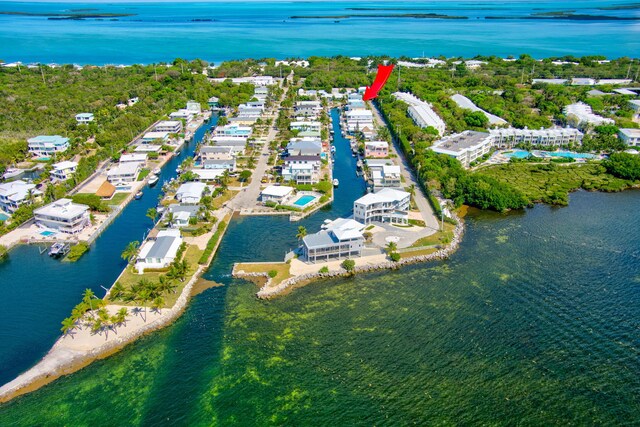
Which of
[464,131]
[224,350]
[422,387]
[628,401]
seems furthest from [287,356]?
[464,131]

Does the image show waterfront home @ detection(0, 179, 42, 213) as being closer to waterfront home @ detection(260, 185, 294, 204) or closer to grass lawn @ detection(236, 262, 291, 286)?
waterfront home @ detection(260, 185, 294, 204)

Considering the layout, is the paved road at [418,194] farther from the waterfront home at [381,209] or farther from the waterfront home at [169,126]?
the waterfront home at [169,126]

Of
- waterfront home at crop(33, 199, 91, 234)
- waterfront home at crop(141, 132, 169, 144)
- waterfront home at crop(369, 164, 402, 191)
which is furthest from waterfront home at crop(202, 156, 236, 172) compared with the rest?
waterfront home at crop(369, 164, 402, 191)

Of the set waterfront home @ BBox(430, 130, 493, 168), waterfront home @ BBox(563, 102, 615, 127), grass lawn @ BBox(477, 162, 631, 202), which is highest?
waterfront home @ BBox(563, 102, 615, 127)

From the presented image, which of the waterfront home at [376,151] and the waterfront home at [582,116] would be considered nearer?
the waterfront home at [376,151]

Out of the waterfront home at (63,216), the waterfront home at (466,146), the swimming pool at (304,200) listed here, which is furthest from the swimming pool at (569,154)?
the waterfront home at (63,216)

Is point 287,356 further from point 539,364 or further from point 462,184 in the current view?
point 462,184
